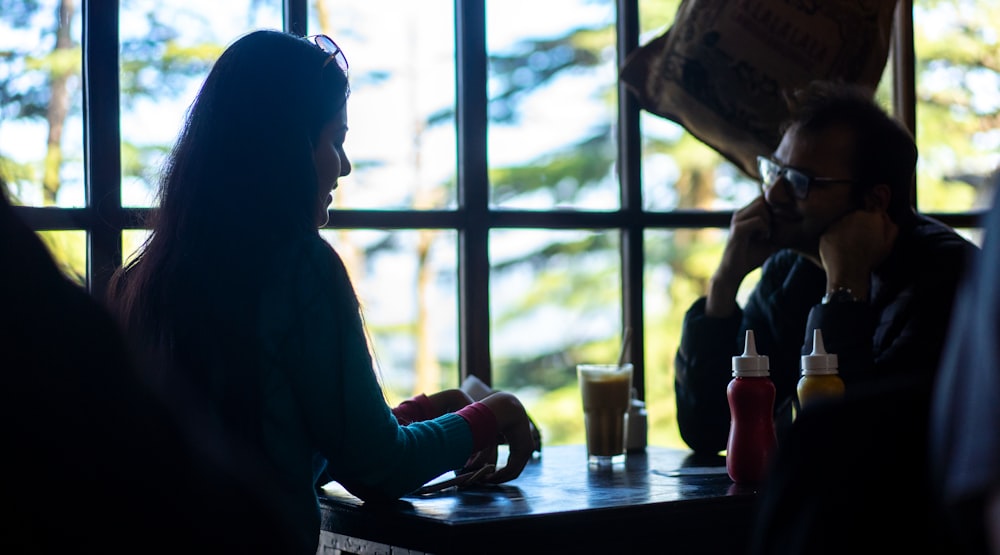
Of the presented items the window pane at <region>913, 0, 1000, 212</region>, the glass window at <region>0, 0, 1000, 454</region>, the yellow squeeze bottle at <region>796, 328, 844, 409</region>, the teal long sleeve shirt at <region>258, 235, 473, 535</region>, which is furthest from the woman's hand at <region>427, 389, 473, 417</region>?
the window pane at <region>913, 0, 1000, 212</region>

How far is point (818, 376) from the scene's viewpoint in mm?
1686

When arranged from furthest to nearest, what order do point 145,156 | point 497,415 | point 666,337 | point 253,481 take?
point 666,337
point 145,156
point 497,415
point 253,481

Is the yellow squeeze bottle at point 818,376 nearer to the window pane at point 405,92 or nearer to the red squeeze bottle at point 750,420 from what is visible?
the red squeeze bottle at point 750,420

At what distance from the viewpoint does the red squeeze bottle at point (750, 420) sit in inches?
67.6

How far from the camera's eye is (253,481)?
0.75 metres

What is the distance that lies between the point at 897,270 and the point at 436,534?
1214 millimetres

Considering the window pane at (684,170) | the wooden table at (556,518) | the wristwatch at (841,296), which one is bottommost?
the wooden table at (556,518)

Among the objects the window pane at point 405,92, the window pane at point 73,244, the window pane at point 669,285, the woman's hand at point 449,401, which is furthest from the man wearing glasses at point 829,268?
the window pane at point 669,285

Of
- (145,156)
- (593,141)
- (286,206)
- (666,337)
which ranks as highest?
(593,141)

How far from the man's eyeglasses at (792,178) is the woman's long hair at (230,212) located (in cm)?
105

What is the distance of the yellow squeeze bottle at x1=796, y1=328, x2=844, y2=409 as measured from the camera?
167 centimetres

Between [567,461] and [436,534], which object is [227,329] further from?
[567,461]

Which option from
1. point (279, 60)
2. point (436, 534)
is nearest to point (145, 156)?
point (279, 60)

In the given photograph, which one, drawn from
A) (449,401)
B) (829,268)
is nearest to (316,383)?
(449,401)
